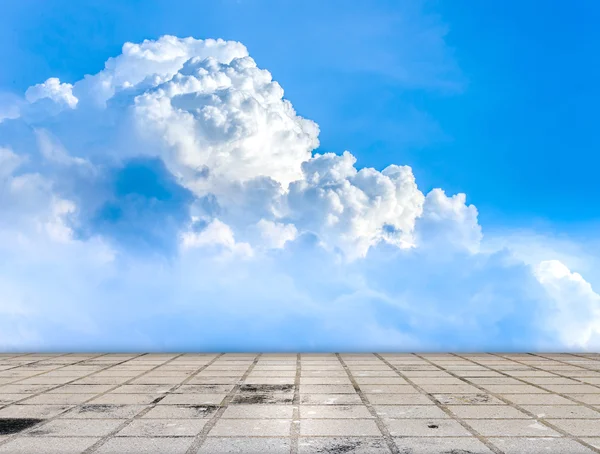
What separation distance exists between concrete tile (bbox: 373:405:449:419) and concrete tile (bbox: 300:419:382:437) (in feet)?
1.04

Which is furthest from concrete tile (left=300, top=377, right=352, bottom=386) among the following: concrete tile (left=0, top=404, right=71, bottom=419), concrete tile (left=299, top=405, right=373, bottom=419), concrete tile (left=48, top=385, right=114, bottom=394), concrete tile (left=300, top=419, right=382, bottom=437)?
concrete tile (left=0, top=404, right=71, bottom=419)

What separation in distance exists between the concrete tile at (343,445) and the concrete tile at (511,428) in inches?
35.2

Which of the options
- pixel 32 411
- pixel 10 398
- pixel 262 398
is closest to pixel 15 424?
pixel 32 411

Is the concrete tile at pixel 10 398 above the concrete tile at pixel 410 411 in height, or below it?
below

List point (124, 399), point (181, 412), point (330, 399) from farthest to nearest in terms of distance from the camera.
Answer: point (124, 399)
point (330, 399)
point (181, 412)

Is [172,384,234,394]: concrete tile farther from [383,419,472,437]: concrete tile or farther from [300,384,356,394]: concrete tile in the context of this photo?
[383,419,472,437]: concrete tile

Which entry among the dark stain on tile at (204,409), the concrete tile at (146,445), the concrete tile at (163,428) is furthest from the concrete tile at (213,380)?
the concrete tile at (146,445)

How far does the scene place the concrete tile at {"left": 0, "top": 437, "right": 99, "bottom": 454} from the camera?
4.01 metres

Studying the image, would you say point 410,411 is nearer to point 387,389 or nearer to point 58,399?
point 387,389

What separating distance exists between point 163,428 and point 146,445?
47 cm

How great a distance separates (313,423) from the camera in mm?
4754

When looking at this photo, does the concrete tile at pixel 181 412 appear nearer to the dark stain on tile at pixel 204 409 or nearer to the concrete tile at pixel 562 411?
the dark stain on tile at pixel 204 409

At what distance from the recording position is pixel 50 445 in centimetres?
416

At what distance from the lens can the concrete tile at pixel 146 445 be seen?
13.1 ft
